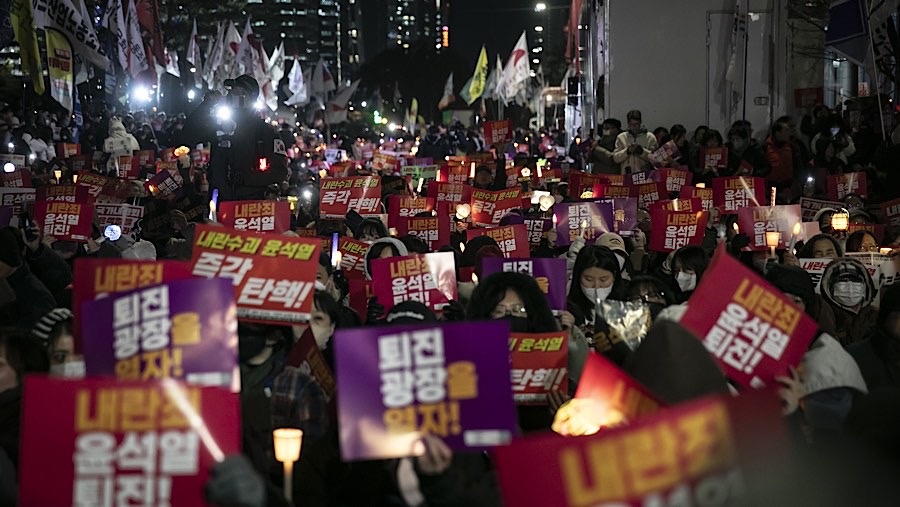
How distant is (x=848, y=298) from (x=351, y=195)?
7.25m

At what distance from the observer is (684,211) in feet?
39.2

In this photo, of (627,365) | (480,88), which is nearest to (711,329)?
(627,365)

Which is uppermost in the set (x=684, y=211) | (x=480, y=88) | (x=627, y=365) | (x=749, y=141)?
(x=480, y=88)

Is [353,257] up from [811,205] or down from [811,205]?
down

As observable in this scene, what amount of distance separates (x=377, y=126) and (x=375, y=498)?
80438mm

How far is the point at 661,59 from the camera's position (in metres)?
26.0

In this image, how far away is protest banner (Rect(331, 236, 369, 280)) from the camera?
10.8m

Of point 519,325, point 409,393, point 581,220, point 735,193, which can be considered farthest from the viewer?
point 735,193

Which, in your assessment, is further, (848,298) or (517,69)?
(517,69)

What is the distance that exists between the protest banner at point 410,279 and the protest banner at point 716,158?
12581 mm

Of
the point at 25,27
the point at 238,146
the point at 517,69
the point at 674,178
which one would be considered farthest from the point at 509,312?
the point at 517,69

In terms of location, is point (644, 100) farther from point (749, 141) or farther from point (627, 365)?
point (627, 365)

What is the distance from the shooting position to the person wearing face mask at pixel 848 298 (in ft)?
27.2

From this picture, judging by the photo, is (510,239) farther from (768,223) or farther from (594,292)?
(594,292)
